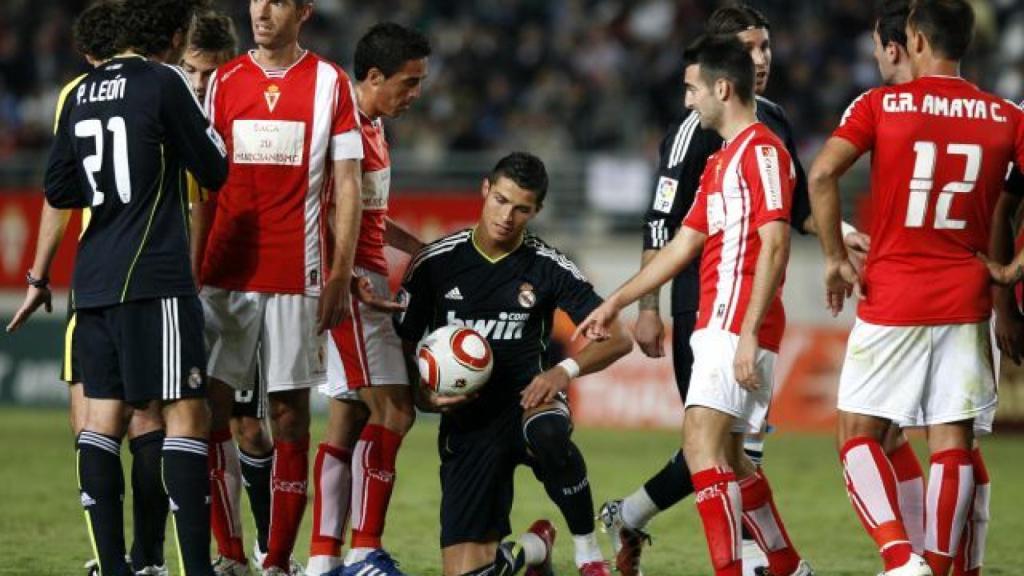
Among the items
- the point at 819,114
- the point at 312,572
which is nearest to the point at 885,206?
the point at 312,572

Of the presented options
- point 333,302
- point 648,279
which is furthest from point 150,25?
point 648,279

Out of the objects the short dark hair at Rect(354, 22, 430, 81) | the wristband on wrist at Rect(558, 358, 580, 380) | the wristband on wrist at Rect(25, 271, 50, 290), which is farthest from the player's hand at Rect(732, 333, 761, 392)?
the wristband on wrist at Rect(25, 271, 50, 290)

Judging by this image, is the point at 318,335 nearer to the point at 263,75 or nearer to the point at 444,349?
the point at 444,349

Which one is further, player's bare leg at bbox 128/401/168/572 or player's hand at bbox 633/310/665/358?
player's hand at bbox 633/310/665/358

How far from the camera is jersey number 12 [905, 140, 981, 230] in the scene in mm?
6551

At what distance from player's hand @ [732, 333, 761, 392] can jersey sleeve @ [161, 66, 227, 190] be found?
2.19 m

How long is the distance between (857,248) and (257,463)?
297 cm

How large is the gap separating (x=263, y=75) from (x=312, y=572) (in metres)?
2.24

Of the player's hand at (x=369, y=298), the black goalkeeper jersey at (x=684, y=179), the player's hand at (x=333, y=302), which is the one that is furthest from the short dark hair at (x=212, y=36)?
the black goalkeeper jersey at (x=684, y=179)

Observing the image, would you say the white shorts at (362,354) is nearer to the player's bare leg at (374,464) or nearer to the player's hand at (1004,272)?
the player's bare leg at (374,464)

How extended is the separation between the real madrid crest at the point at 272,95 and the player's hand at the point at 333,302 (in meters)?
0.82

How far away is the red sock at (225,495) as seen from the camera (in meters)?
7.62

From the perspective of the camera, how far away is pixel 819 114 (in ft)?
65.2

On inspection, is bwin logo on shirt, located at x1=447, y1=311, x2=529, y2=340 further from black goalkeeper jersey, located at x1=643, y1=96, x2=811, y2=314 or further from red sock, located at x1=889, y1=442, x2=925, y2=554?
red sock, located at x1=889, y1=442, x2=925, y2=554
